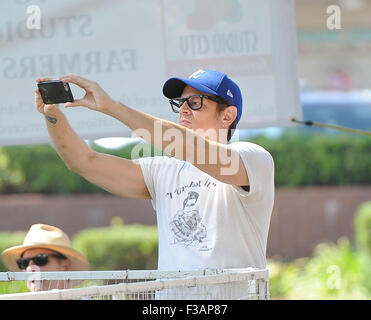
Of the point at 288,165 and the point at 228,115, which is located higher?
the point at 288,165

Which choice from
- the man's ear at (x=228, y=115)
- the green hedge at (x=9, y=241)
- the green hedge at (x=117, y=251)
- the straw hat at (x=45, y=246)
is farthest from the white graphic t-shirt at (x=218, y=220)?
the green hedge at (x=117, y=251)

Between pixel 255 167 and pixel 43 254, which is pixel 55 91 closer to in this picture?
pixel 255 167

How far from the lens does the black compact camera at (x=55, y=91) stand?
287 cm

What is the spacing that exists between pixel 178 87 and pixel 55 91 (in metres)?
0.64

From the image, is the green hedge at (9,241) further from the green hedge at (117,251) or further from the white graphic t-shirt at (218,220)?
the white graphic t-shirt at (218,220)

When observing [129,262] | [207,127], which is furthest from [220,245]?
[129,262]

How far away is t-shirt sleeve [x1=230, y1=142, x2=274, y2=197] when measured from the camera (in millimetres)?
3098

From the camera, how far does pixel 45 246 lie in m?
4.11

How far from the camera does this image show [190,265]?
3.12 meters

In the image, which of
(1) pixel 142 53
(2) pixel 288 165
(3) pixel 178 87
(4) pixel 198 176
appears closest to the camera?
(4) pixel 198 176

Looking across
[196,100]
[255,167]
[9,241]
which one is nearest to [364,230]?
[9,241]

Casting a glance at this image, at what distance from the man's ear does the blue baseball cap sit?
23 mm

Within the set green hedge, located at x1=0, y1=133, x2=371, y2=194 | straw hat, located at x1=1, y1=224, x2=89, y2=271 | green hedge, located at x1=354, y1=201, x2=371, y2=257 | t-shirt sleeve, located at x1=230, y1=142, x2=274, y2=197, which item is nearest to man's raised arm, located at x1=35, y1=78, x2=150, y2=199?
t-shirt sleeve, located at x1=230, y1=142, x2=274, y2=197

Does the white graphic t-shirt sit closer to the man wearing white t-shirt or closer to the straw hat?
the man wearing white t-shirt
